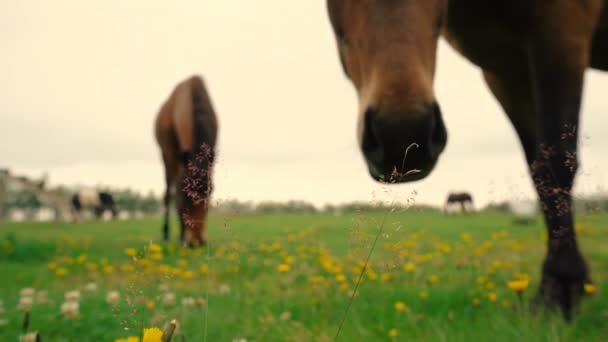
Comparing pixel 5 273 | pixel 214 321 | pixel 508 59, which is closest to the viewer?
→ pixel 214 321

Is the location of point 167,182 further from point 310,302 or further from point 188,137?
point 310,302

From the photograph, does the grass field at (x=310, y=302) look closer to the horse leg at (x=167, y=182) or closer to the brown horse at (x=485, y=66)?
the brown horse at (x=485, y=66)

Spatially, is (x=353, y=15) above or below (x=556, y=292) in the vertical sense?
above

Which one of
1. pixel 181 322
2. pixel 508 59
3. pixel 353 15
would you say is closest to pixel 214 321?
pixel 181 322

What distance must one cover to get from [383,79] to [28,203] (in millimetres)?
29274

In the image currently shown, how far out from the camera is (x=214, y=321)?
2223 mm

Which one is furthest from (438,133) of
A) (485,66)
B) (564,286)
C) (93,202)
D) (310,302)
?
(93,202)

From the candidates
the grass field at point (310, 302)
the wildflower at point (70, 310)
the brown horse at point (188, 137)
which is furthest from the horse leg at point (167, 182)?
the wildflower at point (70, 310)

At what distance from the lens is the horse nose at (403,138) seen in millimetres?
1616

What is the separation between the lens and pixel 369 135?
5.82 ft

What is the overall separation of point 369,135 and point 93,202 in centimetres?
2423

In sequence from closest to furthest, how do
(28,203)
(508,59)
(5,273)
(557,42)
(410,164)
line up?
(410,164) → (557,42) → (508,59) → (5,273) → (28,203)

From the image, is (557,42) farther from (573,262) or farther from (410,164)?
(410,164)

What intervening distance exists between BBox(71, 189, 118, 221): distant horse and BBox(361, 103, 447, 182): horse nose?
72.6 ft
